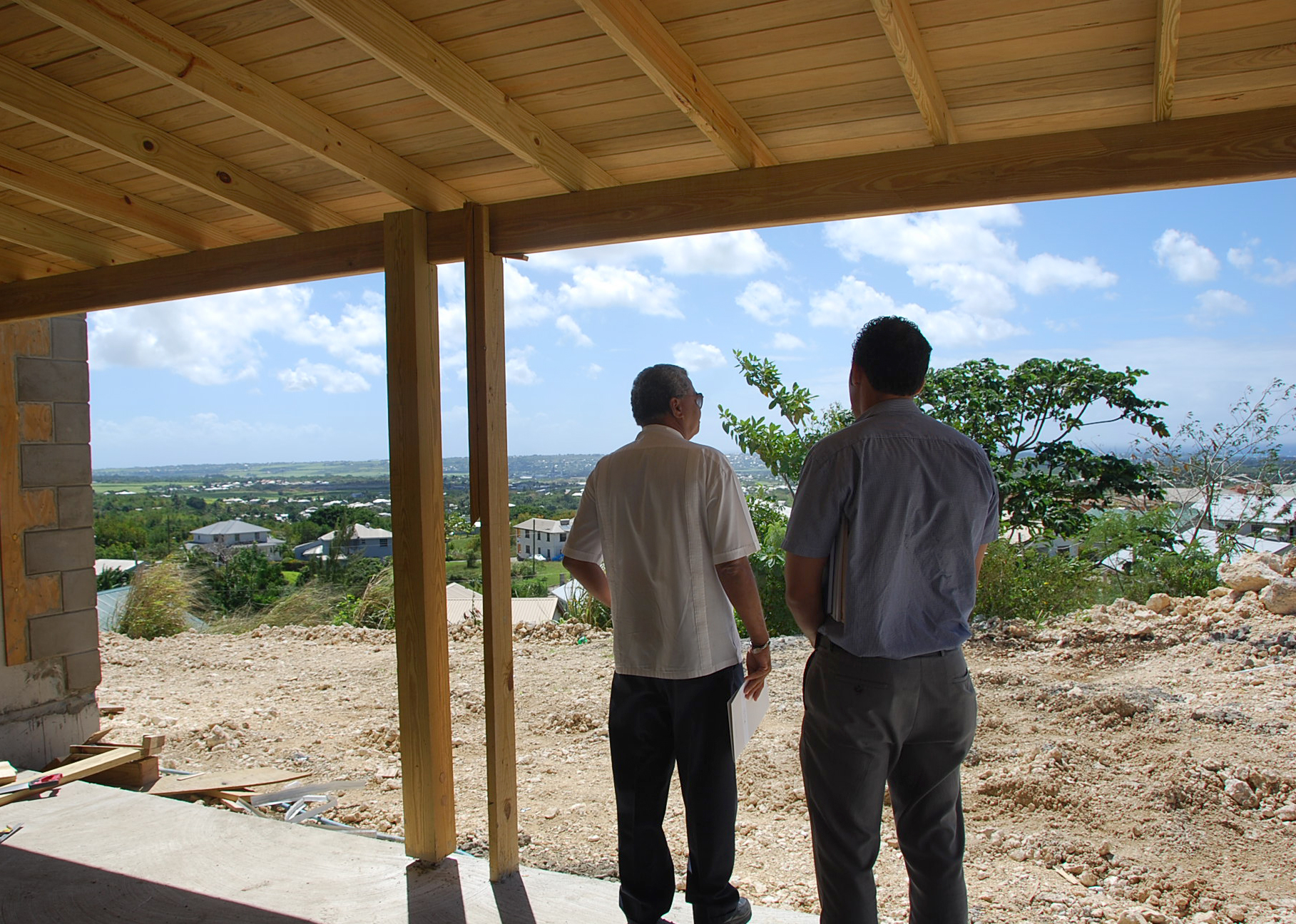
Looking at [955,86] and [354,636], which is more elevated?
[955,86]

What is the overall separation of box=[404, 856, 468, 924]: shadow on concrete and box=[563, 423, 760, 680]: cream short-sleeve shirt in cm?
101

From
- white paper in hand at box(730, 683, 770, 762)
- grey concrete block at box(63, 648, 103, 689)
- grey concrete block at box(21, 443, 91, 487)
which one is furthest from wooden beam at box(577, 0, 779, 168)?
grey concrete block at box(63, 648, 103, 689)

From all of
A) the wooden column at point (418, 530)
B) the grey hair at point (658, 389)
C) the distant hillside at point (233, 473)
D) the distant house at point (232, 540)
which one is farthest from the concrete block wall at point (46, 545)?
the distant hillside at point (233, 473)

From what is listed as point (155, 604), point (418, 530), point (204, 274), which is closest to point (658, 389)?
point (418, 530)

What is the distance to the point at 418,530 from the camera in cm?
272

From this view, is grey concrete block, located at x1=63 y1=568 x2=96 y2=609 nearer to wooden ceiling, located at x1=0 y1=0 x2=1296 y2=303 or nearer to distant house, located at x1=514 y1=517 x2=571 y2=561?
wooden ceiling, located at x1=0 y1=0 x2=1296 y2=303

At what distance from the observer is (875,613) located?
167 centimetres

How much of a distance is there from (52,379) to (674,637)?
404cm

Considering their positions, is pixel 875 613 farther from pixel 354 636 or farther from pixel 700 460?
pixel 354 636

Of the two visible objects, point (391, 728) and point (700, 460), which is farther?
point (391, 728)

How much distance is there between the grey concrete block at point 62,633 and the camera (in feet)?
13.8

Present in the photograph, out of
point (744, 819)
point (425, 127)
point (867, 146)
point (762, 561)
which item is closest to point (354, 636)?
point (762, 561)

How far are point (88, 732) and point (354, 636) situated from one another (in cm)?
341

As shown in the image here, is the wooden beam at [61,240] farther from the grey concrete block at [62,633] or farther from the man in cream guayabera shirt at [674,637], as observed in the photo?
the man in cream guayabera shirt at [674,637]
